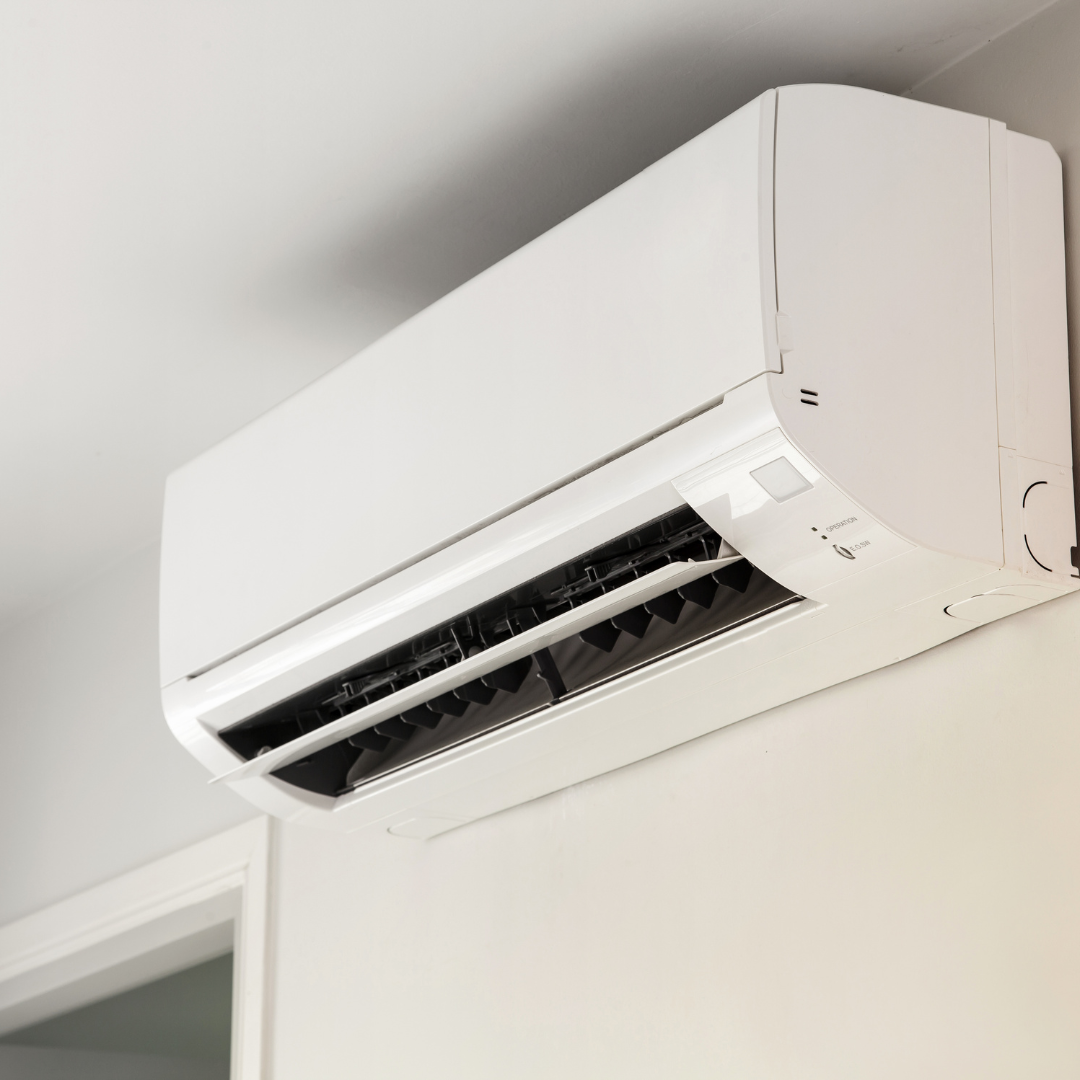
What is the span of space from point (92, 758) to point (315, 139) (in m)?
1.11

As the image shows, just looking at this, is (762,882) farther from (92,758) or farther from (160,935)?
(92,758)

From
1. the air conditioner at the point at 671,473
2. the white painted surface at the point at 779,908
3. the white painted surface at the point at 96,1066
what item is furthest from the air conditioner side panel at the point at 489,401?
the white painted surface at the point at 96,1066

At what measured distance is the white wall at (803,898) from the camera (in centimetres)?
98

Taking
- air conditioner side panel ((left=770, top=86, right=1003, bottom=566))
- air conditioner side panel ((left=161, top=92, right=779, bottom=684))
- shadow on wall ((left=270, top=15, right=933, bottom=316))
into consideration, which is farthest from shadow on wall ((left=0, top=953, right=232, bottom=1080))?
air conditioner side panel ((left=770, top=86, right=1003, bottom=566))

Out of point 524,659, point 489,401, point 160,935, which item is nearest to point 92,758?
point 160,935

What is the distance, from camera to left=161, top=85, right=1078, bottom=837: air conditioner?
0.90m

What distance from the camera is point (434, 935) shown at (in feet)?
4.70

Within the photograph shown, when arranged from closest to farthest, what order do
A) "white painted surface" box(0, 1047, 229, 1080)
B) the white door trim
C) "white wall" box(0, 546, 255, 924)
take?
the white door trim < "white wall" box(0, 546, 255, 924) < "white painted surface" box(0, 1047, 229, 1080)

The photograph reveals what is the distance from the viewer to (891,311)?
0.93 metres

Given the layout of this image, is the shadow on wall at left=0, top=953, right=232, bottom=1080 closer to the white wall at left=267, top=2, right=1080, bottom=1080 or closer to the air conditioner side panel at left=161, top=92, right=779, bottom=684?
the white wall at left=267, top=2, right=1080, bottom=1080

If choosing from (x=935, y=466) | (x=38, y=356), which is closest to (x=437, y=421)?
(x=935, y=466)

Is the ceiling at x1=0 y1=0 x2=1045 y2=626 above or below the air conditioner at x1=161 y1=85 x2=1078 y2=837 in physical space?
above

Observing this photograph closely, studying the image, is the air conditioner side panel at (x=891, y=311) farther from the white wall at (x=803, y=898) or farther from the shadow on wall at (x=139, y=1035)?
the shadow on wall at (x=139, y=1035)

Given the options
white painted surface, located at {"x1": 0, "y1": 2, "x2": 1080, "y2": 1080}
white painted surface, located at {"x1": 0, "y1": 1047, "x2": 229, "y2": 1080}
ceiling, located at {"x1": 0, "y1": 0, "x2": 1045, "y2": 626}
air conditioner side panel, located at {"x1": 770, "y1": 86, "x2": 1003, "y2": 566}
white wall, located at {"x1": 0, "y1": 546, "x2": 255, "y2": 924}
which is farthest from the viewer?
white painted surface, located at {"x1": 0, "y1": 1047, "x2": 229, "y2": 1080}
